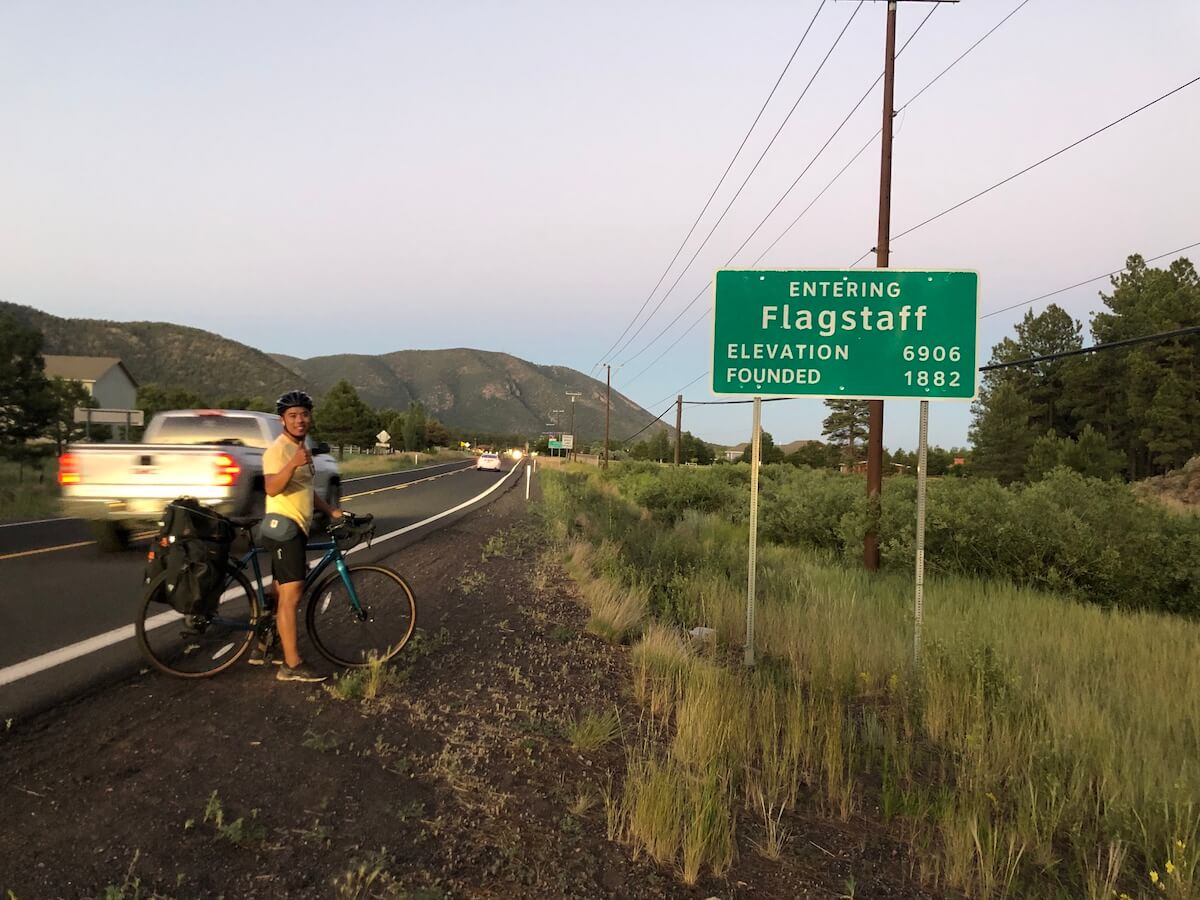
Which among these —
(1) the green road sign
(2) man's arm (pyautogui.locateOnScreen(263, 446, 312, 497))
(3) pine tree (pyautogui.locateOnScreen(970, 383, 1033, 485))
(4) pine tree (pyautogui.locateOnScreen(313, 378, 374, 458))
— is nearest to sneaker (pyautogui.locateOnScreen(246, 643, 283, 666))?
(2) man's arm (pyautogui.locateOnScreen(263, 446, 312, 497))

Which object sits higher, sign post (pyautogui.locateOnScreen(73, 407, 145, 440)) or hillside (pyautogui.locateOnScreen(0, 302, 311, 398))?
hillside (pyautogui.locateOnScreen(0, 302, 311, 398))

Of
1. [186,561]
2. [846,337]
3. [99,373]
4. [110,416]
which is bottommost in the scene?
[186,561]

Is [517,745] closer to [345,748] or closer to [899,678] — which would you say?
[345,748]

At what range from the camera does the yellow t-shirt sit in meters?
4.71

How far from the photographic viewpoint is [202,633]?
196 inches

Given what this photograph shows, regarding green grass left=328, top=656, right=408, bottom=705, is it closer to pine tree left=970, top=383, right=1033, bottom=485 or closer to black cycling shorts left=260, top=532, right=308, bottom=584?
black cycling shorts left=260, top=532, right=308, bottom=584

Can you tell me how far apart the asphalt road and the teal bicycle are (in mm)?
426

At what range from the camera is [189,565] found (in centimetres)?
471

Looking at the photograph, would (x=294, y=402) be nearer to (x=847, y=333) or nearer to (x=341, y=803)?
(x=341, y=803)

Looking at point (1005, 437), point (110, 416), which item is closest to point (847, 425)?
point (1005, 437)

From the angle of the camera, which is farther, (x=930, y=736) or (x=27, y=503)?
(x=27, y=503)

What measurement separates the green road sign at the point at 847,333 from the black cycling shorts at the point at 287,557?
4.18 meters

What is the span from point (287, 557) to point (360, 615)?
A: 2.39 feet

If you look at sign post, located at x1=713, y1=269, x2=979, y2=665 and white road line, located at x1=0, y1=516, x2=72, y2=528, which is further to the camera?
white road line, located at x1=0, y1=516, x2=72, y2=528
